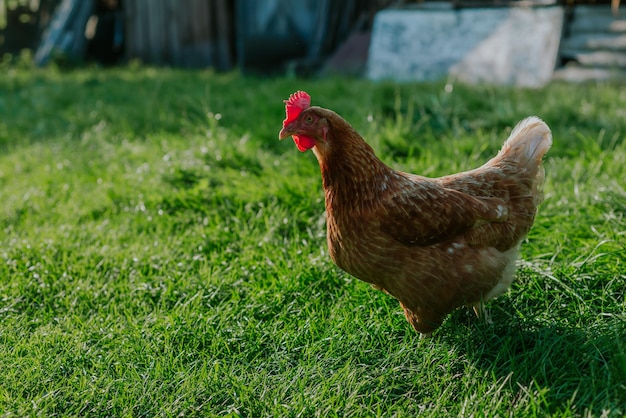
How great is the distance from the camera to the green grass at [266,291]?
247cm

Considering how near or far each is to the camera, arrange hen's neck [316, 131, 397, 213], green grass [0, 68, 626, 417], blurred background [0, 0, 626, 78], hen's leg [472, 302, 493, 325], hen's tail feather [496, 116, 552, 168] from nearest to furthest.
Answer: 1. green grass [0, 68, 626, 417]
2. hen's neck [316, 131, 397, 213]
3. hen's leg [472, 302, 493, 325]
4. hen's tail feather [496, 116, 552, 168]
5. blurred background [0, 0, 626, 78]

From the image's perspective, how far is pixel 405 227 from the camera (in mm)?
2594

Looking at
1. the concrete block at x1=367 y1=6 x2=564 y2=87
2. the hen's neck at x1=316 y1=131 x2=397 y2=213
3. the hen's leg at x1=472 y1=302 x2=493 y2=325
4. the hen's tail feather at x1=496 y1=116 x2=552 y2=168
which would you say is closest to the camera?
the hen's neck at x1=316 y1=131 x2=397 y2=213

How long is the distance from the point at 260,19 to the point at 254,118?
5156mm

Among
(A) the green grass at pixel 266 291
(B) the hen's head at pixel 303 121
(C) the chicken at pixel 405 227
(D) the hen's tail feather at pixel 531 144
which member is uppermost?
(B) the hen's head at pixel 303 121

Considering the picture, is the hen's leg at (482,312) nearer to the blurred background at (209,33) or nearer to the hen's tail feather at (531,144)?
the hen's tail feather at (531,144)

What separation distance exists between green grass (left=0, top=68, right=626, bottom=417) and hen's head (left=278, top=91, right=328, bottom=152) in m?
0.97

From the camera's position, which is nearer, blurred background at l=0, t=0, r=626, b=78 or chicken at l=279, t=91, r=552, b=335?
chicken at l=279, t=91, r=552, b=335

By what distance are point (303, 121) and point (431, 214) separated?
27.3 inches

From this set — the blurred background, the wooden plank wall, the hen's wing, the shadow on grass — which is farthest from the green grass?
the wooden plank wall

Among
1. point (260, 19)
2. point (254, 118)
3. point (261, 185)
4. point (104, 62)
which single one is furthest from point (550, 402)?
point (104, 62)

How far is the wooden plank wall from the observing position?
11422 mm

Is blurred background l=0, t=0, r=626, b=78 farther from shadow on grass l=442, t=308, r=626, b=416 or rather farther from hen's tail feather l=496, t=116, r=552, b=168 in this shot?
shadow on grass l=442, t=308, r=626, b=416

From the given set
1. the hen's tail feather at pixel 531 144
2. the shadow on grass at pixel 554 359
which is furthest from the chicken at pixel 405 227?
the hen's tail feather at pixel 531 144
